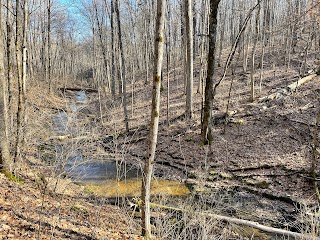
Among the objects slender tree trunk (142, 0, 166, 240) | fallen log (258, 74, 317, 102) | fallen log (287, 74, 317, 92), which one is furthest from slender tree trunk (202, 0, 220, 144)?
fallen log (287, 74, 317, 92)

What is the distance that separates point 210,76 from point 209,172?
3.62 m

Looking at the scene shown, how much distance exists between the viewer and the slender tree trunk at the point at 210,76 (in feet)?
30.5

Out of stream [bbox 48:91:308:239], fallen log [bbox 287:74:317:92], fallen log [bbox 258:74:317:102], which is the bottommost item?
stream [bbox 48:91:308:239]

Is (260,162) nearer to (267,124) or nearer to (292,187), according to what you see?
(292,187)

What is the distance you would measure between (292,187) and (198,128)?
4921mm

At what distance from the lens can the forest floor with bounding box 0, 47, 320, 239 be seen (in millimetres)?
4859

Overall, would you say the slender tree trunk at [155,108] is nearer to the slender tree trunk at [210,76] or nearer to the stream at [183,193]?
the stream at [183,193]

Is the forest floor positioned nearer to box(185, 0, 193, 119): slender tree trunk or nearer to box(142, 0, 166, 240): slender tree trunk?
box(142, 0, 166, 240): slender tree trunk

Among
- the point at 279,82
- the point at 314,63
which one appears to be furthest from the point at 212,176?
the point at 314,63

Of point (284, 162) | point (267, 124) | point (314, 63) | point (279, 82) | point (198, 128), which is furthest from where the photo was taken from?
point (314, 63)

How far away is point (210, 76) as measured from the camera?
31.7 ft

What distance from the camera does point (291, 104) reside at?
12.0 m

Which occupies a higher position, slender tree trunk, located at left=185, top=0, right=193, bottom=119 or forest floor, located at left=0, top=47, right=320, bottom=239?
slender tree trunk, located at left=185, top=0, right=193, bottom=119

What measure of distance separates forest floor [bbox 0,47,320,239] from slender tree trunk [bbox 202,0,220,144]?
612mm
